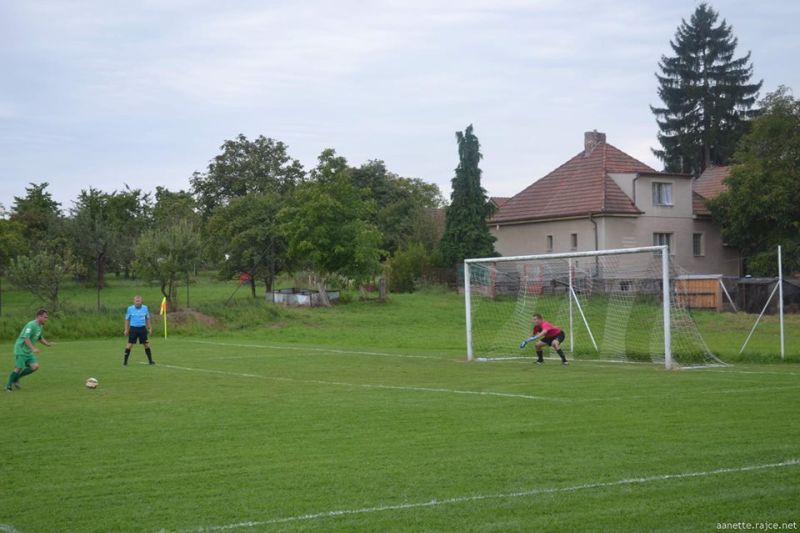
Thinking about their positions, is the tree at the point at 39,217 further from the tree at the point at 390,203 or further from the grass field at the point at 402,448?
the grass field at the point at 402,448

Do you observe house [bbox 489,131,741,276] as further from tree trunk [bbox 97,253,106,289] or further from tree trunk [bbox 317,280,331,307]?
tree trunk [bbox 97,253,106,289]

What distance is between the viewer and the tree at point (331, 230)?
48.9 m

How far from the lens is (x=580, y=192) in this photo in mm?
56062

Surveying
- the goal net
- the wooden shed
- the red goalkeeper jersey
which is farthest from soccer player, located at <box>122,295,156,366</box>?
the wooden shed

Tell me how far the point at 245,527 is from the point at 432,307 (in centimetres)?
4062

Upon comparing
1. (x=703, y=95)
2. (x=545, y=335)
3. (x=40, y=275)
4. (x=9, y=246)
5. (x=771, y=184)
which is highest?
(x=703, y=95)

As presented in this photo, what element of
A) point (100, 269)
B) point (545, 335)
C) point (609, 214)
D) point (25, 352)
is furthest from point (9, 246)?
point (545, 335)

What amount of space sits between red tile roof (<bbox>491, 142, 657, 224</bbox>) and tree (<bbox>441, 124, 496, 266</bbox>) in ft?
8.32

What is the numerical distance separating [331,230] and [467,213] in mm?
10509

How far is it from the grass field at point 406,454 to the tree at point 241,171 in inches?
2479

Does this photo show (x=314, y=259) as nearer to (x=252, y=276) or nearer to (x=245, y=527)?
(x=252, y=276)

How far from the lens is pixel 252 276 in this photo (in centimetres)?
5306

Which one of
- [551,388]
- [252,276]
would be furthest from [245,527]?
[252,276]

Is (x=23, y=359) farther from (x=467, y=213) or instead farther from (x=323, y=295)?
(x=467, y=213)
